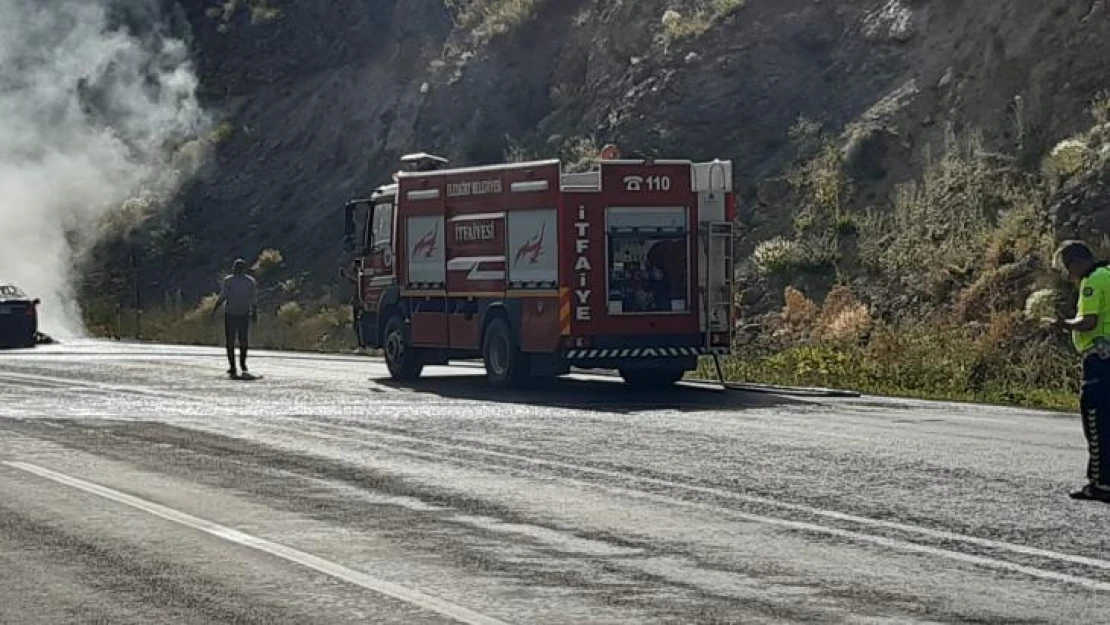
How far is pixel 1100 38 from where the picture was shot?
32.7 metres

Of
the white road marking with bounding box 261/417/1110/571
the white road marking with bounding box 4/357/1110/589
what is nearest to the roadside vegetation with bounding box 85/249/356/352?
the white road marking with bounding box 261/417/1110/571

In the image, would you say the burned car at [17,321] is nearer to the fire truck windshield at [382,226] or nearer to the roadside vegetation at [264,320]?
the roadside vegetation at [264,320]

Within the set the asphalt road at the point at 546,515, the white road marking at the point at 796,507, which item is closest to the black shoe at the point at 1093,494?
the asphalt road at the point at 546,515

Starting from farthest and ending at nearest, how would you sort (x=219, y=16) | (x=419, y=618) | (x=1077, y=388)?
(x=219, y=16), (x=1077, y=388), (x=419, y=618)

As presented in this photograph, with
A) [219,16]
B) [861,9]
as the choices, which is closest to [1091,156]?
[861,9]

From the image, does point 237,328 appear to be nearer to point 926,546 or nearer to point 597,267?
point 597,267

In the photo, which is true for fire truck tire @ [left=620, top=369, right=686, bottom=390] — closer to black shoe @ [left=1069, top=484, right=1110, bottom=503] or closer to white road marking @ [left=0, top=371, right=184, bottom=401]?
white road marking @ [left=0, top=371, right=184, bottom=401]

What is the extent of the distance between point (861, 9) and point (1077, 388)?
17866 mm

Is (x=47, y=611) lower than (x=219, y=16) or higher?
lower

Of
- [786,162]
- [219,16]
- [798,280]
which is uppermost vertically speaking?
[219,16]

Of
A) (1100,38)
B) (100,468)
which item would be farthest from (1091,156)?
(100,468)

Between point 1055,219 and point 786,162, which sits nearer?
point 1055,219

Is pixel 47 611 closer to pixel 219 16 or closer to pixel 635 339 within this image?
pixel 635 339

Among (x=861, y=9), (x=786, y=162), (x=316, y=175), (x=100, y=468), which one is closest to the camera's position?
(x=100, y=468)
